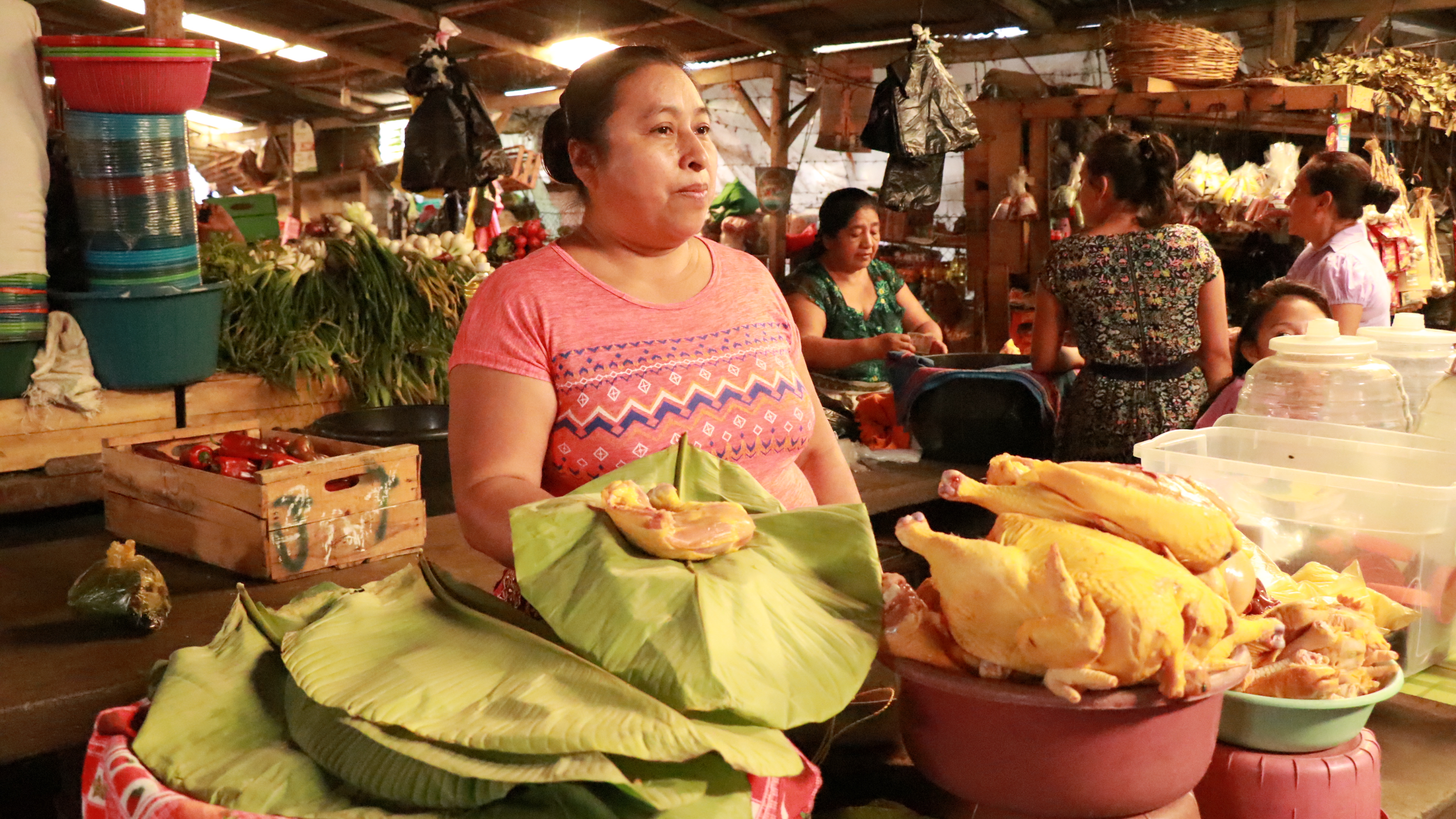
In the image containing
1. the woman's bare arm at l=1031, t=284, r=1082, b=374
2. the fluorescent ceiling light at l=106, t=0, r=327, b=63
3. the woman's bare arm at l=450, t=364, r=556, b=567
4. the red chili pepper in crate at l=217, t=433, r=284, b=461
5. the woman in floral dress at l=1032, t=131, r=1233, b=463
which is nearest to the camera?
the woman's bare arm at l=450, t=364, r=556, b=567

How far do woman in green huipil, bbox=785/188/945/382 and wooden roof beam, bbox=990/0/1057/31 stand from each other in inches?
126

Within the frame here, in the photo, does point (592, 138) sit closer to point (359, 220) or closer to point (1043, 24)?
point (359, 220)

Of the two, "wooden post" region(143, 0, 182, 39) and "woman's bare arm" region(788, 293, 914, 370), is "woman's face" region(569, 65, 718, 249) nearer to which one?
"woman's bare arm" region(788, 293, 914, 370)

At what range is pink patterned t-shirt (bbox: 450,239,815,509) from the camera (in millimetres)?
1646

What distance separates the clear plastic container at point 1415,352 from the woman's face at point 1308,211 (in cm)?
217

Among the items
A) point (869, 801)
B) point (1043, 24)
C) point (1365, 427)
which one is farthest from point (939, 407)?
point (1043, 24)

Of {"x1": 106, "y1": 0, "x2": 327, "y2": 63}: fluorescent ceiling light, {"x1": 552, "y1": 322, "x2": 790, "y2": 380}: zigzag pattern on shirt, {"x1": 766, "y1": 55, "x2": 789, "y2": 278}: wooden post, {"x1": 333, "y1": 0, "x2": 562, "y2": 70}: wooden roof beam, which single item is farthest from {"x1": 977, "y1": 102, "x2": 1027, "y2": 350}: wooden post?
{"x1": 106, "y1": 0, "x2": 327, "y2": 63}: fluorescent ceiling light

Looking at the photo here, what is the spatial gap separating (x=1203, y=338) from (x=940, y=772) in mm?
3044

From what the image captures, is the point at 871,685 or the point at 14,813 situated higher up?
the point at 871,685

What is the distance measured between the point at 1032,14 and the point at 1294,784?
22.5 ft

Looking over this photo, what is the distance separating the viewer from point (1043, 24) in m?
7.44

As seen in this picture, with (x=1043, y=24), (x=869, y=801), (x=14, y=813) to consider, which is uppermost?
(x=1043, y=24)

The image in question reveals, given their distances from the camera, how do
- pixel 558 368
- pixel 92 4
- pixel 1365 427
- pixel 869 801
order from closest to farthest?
pixel 869 801 → pixel 558 368 → pixel 1365 427 → pixel 92 4

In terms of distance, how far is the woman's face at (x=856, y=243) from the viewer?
446 cm
